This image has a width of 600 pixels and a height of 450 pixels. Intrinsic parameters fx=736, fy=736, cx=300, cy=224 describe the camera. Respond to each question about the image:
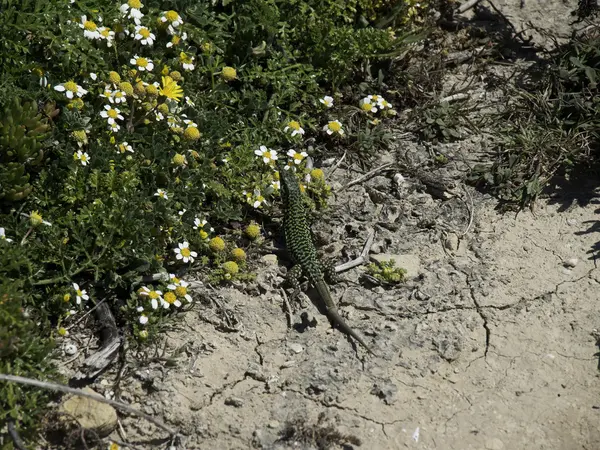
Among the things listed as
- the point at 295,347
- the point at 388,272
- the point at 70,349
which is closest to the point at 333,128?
the point at 388,272

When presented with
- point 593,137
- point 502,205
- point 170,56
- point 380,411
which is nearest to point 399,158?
point 502,205

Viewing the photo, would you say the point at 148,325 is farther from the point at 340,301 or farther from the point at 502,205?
the point at 502,205

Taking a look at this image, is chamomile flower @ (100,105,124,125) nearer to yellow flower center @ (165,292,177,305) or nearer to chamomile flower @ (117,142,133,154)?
chamomile flower @ (117,142,133,154)

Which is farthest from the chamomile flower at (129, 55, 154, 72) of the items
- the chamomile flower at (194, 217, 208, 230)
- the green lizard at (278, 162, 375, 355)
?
the green lizard at (278, 162, 375, 355)

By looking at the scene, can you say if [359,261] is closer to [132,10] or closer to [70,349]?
[70,349]

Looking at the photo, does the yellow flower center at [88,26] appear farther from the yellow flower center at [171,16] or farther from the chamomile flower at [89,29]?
the yellow flower center at [171,16]
